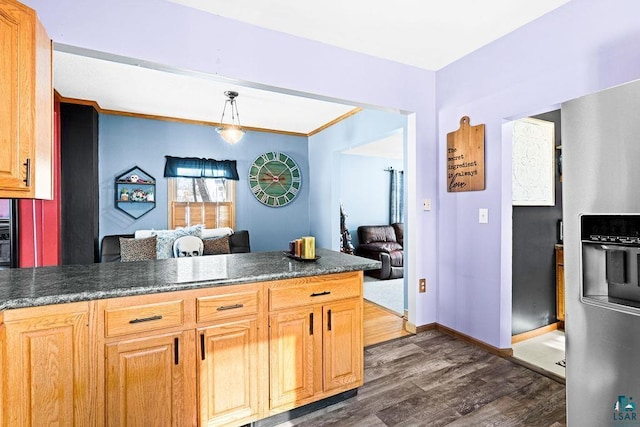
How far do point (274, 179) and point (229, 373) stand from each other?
3969 millimetres

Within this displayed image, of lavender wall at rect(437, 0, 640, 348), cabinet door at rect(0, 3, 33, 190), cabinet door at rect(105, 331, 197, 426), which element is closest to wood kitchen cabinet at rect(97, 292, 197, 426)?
cabinet door at rect(105, 331, 197, 426)

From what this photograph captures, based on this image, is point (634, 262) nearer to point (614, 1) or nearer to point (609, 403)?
point (609, 403)

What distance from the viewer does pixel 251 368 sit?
1.63 meters

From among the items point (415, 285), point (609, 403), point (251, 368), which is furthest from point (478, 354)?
point (251, 368)

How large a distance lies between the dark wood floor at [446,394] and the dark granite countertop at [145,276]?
2.72ft

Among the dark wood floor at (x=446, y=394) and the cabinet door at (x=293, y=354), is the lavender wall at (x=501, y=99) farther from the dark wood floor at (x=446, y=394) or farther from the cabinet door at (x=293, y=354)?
the cabinet door at (x=293, y=354)

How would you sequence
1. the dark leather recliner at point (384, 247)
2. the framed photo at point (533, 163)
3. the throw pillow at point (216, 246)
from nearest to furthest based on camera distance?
the framed photo at point (533, 163), the throw pillow at point (216, 246), the dark leather recliner at point (384, 247)

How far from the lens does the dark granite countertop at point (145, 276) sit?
129 cm

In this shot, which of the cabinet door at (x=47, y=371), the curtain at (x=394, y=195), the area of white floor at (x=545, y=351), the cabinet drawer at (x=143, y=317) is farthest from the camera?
the curtain at (x=394, y=195)

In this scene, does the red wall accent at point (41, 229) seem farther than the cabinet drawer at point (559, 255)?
Yes

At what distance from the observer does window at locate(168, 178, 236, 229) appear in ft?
15.2

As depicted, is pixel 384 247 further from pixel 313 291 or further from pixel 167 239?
pixel 313 291

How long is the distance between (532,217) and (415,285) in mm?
1218

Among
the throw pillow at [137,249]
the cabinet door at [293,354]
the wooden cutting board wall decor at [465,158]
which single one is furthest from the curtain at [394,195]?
the cabinet door at [293,354]
